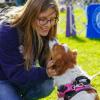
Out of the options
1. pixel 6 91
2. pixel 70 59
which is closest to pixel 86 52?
pixel 6 91

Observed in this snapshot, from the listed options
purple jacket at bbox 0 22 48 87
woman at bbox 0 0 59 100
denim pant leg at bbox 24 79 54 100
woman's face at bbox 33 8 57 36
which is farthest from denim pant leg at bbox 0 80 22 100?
woman's face at bbox 33 8 57 36

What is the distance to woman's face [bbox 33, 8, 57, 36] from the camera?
3.83 metres

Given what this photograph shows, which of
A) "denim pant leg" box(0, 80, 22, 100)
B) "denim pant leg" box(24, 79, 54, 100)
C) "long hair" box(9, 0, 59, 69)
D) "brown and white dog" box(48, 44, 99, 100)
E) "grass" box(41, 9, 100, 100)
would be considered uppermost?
"long hair" box(9, 0, 59, 69)

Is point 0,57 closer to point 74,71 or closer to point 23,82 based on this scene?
point 23,82

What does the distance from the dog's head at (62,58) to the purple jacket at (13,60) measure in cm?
15

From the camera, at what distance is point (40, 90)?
14.7 ft

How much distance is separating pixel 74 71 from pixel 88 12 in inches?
290

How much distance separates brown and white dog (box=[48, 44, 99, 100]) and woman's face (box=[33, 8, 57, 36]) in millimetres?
193

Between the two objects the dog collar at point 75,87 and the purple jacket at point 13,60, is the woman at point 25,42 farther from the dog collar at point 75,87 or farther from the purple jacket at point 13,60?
the dog collar at point 75,87

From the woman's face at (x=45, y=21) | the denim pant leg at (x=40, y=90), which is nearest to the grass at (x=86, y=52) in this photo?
the denim pant leg at (x=40, y=90)

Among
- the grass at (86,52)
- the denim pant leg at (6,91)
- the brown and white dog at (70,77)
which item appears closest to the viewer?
the brown and white dog at (70,77)

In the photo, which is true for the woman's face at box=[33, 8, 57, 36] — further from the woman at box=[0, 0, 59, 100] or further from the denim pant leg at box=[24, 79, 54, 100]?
the denim pant leg at box=[24, 79, 54, 100]

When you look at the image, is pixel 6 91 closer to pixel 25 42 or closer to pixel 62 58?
pixel 25 42

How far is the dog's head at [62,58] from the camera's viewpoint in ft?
12.8
